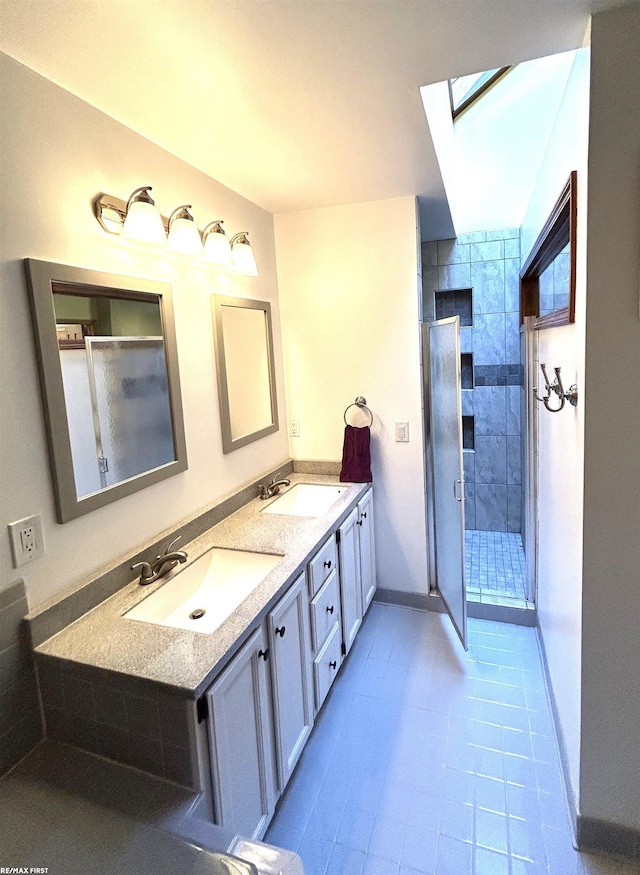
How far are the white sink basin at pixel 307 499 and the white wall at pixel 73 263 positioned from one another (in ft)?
1.79

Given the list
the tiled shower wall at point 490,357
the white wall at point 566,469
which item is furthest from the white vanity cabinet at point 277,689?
the tiled shower wall at point 490,357

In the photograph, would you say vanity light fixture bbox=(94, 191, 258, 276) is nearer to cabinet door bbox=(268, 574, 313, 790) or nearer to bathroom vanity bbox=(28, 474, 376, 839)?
bathroom vanity bbox=(28, 474, 376, 839)

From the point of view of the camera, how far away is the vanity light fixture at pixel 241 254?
224cm

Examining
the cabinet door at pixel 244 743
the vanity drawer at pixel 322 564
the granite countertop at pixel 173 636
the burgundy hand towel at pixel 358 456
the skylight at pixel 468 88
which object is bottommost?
the cabinet door at pixel 244 743

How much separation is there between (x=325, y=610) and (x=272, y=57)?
1.95 m

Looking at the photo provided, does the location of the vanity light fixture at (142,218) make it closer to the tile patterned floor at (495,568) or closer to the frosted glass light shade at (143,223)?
the frosted glass light shade at (143,223)

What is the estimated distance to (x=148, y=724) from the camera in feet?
4.05

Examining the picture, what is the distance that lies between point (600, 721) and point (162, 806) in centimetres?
128

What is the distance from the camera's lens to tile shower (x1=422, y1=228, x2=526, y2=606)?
142 inches

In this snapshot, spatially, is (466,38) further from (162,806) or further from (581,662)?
(162,806)

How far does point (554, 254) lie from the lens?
7.54 ft

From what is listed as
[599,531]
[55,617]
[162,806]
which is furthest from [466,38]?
[162,806]

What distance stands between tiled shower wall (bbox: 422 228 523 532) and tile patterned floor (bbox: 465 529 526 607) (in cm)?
17

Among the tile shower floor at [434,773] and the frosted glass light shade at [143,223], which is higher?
the frosted glass light shade at [143,223]
